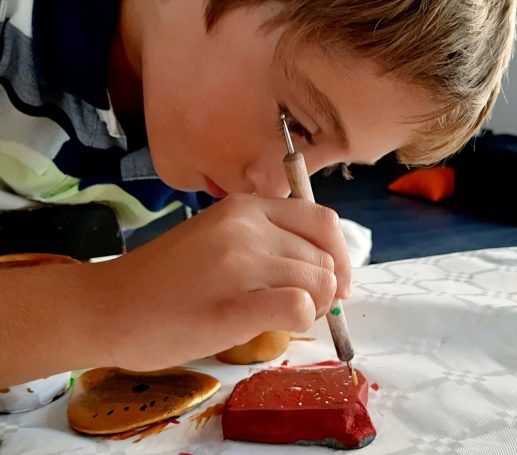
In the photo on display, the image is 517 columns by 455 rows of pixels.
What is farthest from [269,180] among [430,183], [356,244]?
[430,183]

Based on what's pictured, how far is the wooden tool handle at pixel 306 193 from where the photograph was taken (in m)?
0.32

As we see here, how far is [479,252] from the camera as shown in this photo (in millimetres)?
607

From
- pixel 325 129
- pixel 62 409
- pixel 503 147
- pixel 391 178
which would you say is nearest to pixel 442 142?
pixel 325 129

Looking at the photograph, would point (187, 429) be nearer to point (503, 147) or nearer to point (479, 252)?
point (479, 252)

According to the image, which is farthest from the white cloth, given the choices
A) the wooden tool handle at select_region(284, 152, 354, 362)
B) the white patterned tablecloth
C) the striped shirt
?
the wooden tool handle at select_region(284, 152, 354, 362)

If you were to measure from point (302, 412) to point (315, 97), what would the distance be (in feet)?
0.62

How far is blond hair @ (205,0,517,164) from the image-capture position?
35 centimetres

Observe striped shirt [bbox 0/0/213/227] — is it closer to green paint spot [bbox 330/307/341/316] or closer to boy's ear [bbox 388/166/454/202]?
green paint spot [bbox 330/307/341/316]

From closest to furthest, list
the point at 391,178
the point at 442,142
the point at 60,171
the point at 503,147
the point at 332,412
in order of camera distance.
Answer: the point at 332,412 < the point at 442,142 < the point at 60,171 < the point at 503,147 < the point at 391,178

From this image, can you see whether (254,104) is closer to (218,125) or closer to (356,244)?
(218,125)

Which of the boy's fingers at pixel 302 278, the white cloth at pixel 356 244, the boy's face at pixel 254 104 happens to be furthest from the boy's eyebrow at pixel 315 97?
the white cloth at pixel 356 244

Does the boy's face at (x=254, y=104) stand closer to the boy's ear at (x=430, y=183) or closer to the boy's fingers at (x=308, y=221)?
the boy's fingers at (x=308, y=221)

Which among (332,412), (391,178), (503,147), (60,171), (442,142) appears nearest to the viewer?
(332,412)

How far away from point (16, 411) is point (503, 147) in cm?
114
